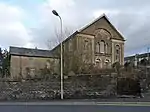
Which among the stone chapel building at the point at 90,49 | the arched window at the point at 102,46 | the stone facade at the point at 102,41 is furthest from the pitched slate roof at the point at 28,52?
the arched window at the point at 102,46

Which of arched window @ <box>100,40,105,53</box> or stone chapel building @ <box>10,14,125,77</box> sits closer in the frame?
stone chapel building @ <box>10,14,125,77</box>

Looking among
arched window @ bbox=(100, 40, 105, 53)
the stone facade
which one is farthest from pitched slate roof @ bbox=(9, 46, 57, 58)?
arched window @ bbox=(100, 40, 105, 53)

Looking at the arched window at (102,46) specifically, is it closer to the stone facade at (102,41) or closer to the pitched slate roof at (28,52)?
the stone facade at (102,41)

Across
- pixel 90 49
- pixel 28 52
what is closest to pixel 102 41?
pixel 90 49

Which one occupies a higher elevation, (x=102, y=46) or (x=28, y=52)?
(x=102, y=46)

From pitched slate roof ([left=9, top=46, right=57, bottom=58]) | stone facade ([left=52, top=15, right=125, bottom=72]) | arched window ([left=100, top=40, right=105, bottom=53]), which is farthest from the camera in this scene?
arched window ([left=100, top=40, right=105, bottom=53])

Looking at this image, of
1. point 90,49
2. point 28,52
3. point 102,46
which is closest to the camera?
point 90,49

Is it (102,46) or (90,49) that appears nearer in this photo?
(90,49)

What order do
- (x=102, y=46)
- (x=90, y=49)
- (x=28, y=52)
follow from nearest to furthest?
1. (x=90, y=49)
2. (x=28, y=52)
3. (x=102, y=46)

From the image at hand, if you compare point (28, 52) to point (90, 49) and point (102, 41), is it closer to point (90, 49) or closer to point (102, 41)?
point (90, 49)

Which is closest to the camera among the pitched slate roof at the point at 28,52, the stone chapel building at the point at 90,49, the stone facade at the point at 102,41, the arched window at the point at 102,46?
the stone chapel building at the point at 90,49

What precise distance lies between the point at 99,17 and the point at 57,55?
24.3 metres

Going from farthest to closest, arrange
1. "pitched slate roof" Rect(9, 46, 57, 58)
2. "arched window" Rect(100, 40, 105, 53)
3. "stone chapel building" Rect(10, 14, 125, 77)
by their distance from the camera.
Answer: "arched window" Rect(100, 40, 105, 53) < "pitched slate roof" Rect(9, 46, 57, 58) < "stone chapel building" Rect(10, 14, 125, 77)

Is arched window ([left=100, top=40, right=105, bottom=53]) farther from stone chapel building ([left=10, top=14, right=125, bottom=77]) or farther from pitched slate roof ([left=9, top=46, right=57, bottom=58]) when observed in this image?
pitched slate roof ([left=9, top=46, right=57, bottom=58])
